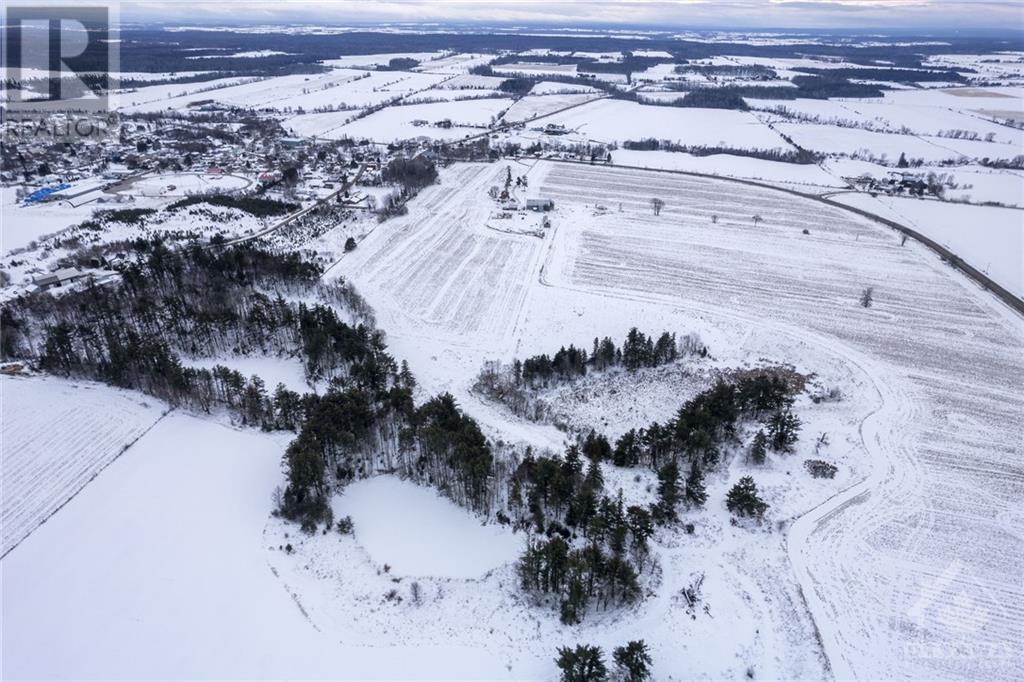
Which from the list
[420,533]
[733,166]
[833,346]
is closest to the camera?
[420,533]

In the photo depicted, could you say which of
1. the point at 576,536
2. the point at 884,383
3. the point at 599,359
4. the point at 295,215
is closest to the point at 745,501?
the point at 576,536

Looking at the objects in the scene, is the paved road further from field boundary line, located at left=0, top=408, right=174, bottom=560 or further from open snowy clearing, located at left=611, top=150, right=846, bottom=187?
open snowy clearing, located at left=611, top=150, right=846, bottom=187

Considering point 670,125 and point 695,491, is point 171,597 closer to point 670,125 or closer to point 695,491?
point 695,491

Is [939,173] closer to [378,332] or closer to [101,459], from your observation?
[378,332]

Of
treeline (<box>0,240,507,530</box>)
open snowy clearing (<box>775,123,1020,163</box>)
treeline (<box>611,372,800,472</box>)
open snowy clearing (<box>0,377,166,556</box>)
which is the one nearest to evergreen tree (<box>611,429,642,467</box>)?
treeline (<box>611,372,800,472</box>)

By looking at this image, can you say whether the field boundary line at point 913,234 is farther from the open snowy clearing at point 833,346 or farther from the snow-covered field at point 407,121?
the snow-covered field at point 407,121

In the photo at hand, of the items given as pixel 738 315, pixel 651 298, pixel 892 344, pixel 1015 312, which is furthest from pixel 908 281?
pixel 651 298
